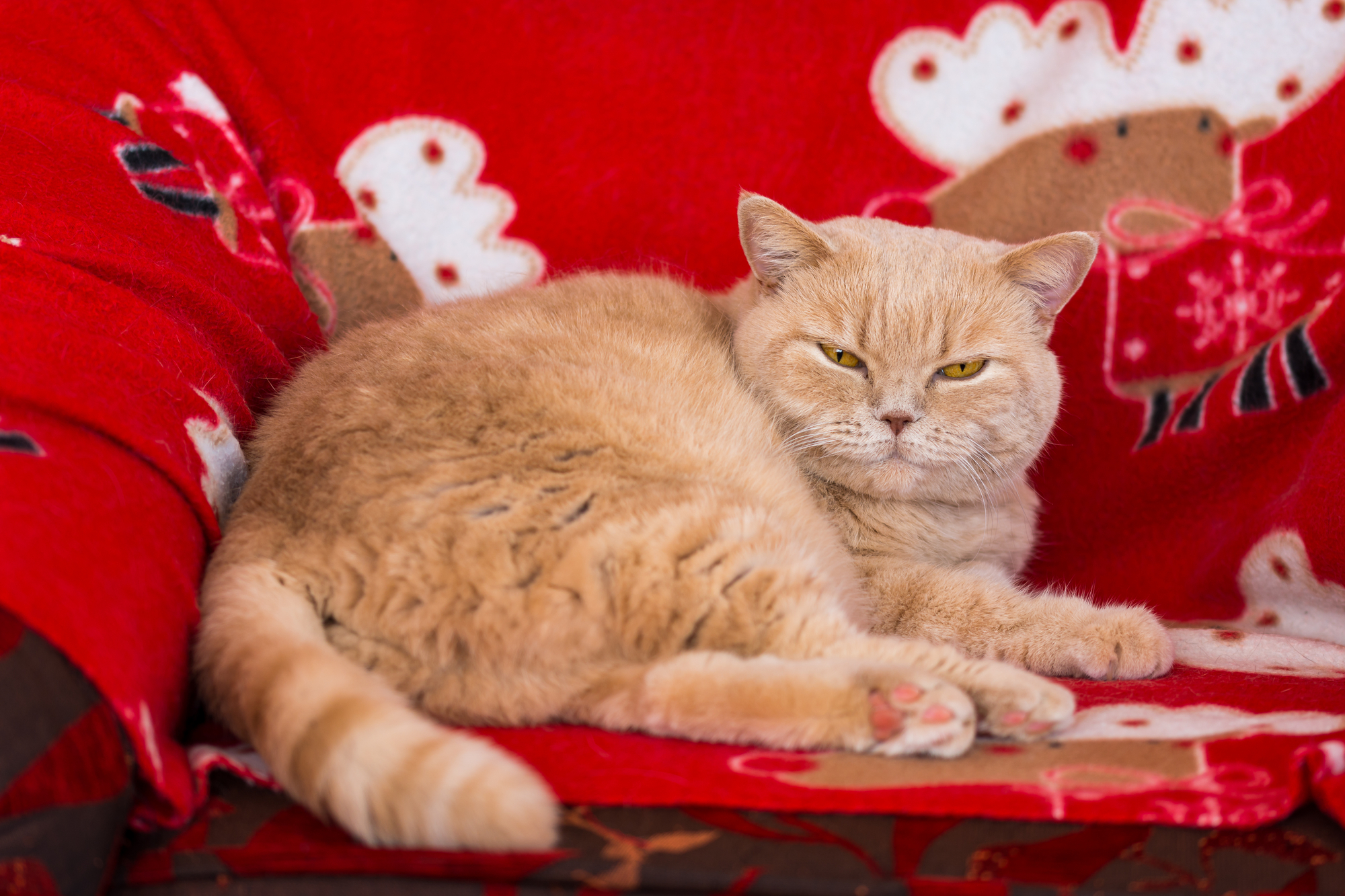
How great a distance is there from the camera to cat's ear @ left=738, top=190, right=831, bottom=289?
198 centimetres

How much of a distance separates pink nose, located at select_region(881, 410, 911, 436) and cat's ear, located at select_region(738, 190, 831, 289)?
360 millimetres

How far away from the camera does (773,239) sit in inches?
80.2

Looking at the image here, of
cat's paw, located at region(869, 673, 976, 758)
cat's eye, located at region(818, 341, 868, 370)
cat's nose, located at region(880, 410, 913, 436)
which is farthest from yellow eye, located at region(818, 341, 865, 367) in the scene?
cat's paw, located at region(869, 673, 976, 758)

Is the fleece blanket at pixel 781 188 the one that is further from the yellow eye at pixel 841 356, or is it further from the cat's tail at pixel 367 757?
the yellow eye at pixel 841 356

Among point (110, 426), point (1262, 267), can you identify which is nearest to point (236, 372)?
point (110, 426)

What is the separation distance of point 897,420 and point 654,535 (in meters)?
0.64

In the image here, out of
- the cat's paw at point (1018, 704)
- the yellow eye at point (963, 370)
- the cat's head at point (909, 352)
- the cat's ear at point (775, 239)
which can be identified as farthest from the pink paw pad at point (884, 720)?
the cat's ear at point (775, 239)

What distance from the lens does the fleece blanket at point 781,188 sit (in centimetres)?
193

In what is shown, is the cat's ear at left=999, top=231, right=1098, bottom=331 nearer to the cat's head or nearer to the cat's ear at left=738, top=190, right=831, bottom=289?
the cat's head

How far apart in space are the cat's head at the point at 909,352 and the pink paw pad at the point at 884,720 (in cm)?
64

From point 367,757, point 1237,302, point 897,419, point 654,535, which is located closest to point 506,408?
point 654,535

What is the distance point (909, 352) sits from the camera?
1955 mm

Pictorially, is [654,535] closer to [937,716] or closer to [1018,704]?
[937,716]

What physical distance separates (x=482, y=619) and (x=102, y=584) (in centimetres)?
51
